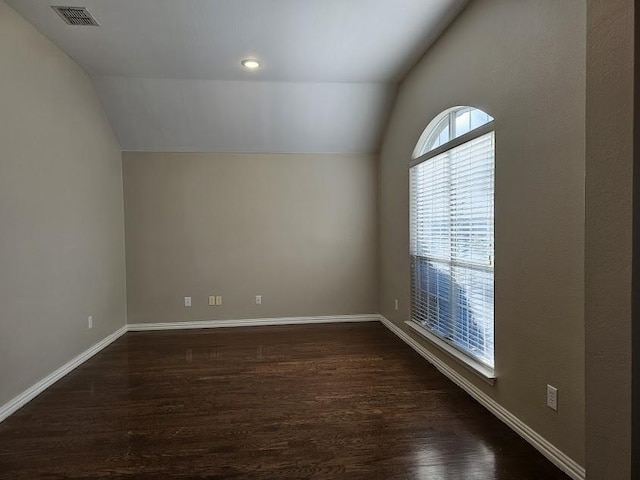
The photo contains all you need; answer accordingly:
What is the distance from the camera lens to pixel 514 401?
224 centimetres

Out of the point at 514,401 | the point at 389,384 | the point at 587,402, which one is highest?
the point at 587,402

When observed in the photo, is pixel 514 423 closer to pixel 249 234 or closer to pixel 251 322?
pixel 251 322

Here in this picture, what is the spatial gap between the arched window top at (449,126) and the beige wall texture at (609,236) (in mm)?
1380

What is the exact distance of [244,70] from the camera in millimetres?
3676

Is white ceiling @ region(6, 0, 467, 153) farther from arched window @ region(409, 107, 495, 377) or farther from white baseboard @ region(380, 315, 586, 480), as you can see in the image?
white baseboard @ region(380, 315, 586, 480)

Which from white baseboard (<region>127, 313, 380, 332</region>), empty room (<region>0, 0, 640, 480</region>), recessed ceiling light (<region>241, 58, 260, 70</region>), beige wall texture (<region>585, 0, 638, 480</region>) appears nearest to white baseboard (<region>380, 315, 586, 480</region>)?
empty room (<region>0, 0, 640, 480</region>)

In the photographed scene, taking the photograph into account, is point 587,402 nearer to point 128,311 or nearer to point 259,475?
point 259,475

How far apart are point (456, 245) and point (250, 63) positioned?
249cm

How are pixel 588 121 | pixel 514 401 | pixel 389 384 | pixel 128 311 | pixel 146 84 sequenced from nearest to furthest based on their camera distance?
pixel 588 121 → pixel 514 401 → pixel 389 384 → pixel 146 84 → pixel 128 311

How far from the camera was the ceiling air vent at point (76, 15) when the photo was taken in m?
2.61

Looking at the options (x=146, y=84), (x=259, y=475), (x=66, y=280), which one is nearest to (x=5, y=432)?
(x=66, y=280)

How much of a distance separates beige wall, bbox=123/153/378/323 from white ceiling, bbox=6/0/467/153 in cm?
28

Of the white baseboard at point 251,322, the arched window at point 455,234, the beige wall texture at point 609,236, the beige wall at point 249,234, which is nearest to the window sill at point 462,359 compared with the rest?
the arched window at point 455,234

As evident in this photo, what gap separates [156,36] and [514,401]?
12.0ft
